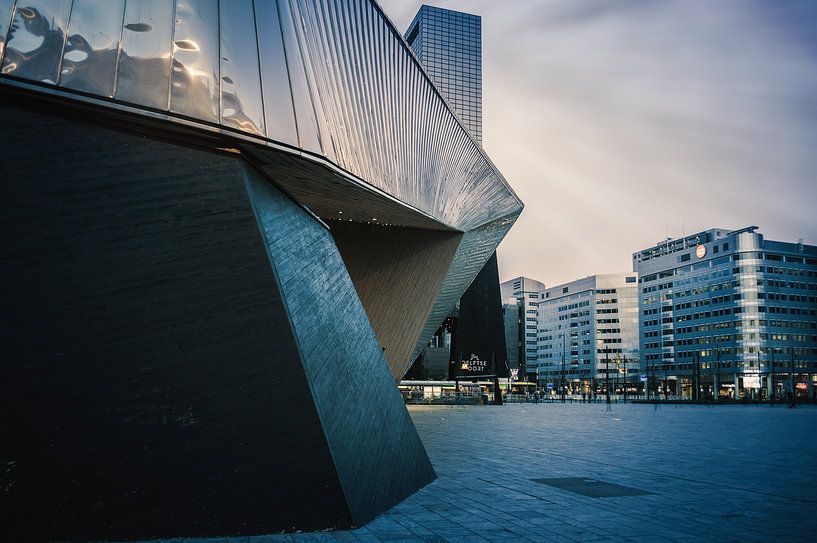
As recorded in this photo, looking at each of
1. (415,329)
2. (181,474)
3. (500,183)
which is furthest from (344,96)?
(500,183)

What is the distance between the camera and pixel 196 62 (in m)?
7.52

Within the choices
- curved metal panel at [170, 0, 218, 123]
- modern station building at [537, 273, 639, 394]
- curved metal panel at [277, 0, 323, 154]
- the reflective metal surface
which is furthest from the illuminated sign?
modern station building at [537, 273, 639, 394]

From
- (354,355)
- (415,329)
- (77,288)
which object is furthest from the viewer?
(415,329)

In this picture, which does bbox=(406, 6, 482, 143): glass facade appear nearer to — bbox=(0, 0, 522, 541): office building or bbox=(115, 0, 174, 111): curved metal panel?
bbox=(0, 0, 522, 541): office building

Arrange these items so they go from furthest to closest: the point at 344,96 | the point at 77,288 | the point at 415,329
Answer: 1. the point at 415,329
2. the point at 344,96
3. the point at 77,288

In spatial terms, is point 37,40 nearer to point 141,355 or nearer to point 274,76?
point 274,76

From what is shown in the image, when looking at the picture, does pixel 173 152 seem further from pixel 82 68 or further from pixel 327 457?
pixel 327 457

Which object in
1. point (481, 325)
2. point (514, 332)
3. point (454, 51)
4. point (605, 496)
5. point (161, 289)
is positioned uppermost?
point (454, 51)

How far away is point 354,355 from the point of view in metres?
9.54

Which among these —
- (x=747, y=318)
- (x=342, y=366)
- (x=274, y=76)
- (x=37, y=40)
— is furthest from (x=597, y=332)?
(x=37, y=40)

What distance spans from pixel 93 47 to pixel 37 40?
1.81 ft

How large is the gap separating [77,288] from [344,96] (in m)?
5.60

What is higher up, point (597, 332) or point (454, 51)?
point (454, 51)

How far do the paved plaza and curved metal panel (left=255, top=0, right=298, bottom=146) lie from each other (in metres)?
4.98
